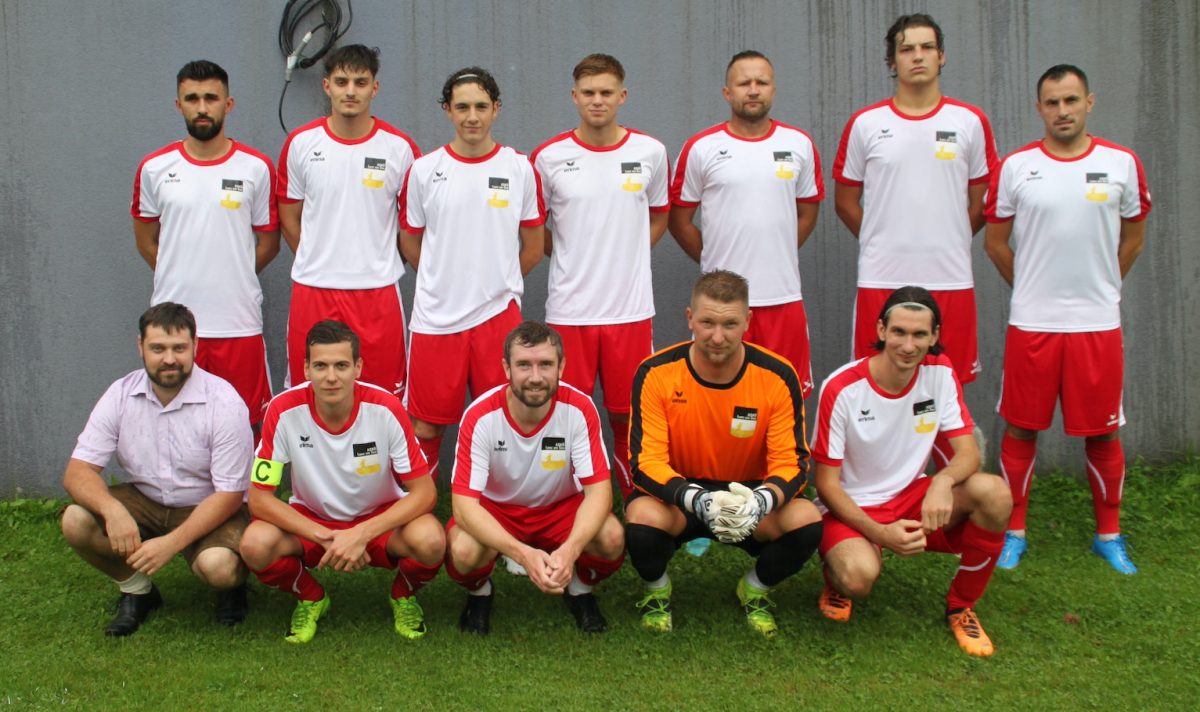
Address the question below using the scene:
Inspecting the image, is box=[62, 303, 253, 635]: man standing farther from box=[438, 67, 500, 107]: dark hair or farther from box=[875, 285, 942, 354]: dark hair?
box=[875, 285, 942, 354]: dark hair

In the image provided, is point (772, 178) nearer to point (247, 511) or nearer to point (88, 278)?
point (247, 511)

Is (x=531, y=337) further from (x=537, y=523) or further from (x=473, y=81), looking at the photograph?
(x=473, y=81)

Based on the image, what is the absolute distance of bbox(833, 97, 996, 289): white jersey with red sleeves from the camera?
518 centimetres

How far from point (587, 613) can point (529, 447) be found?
0.71 m

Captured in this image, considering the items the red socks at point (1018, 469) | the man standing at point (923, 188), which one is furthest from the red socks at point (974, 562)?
the red socks at point (1018, 469)

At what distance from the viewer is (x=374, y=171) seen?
513 centimetres

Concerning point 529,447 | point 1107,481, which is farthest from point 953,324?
point 529,447

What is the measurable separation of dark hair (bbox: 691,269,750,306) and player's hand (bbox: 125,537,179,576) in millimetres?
2232

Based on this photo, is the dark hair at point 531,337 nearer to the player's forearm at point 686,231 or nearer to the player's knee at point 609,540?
the player's knee at point 609,540

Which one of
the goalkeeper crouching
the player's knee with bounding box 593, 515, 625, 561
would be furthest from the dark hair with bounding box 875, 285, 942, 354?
the player's knee with bounding box 593, 515, 625, 561

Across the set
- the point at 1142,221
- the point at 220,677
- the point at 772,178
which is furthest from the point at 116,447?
the point at 1142,221

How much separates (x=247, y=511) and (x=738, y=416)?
210cm

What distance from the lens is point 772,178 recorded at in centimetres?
517

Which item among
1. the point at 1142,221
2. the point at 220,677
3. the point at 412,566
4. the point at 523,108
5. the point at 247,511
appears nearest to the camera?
the point at 220,677
